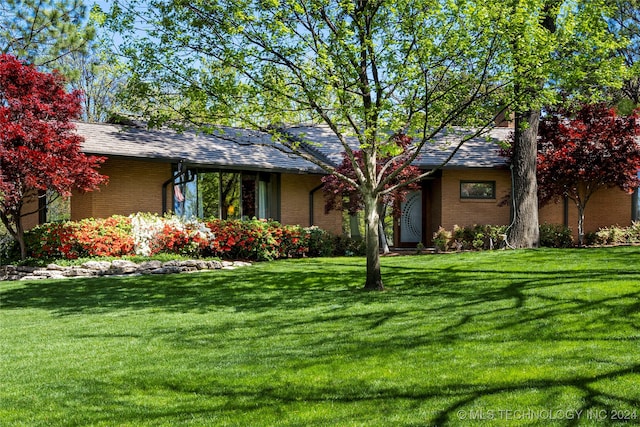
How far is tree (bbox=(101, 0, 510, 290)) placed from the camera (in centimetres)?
934

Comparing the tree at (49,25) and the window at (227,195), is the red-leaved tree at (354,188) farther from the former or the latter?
the tree at (49,25)

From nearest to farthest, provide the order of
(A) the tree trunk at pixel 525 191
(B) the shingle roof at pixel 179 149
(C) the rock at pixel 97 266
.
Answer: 1. (C) the rock at pixel 97 266
2. (A) the tree trunk at pixel 525 191
3. (B) the shingle roof at pixel 179 149

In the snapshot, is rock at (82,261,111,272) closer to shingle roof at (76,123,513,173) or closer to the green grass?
the green grass

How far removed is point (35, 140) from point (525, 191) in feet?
39.3

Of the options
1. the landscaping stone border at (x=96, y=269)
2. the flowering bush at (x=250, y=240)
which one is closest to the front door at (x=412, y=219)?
the flowering bush at (x=250, y=240)

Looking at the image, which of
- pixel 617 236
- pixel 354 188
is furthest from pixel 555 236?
pixel 354 188

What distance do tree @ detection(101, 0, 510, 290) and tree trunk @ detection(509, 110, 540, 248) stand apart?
6.02 meters

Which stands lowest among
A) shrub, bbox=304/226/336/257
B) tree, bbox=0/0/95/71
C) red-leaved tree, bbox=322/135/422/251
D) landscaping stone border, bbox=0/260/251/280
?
landscaping stone border, bbox=0/260/251/280

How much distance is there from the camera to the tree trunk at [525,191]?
1655cm

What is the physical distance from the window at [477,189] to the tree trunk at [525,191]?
14.0ft

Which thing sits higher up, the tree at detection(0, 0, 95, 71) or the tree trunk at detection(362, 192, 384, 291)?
the tree at detection(0, 0, 95, 71)

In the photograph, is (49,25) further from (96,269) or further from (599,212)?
(599,212)

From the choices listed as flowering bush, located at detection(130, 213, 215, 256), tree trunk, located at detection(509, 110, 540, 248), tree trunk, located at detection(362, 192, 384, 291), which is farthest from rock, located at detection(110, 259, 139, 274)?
tree trunk, located at detection(509, 110, 540, 248)

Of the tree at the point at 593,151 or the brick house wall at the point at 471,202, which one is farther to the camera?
the brick house wall at the point at 471,202
